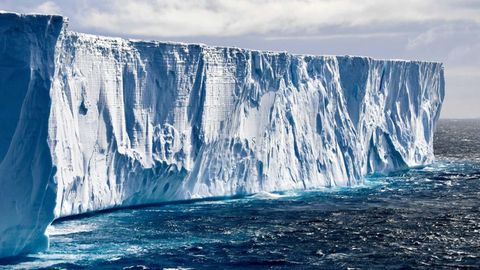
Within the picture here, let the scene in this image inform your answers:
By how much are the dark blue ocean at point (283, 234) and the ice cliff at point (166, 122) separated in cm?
114

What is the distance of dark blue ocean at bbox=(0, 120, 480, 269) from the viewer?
71.5 ft

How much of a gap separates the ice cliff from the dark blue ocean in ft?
3.73

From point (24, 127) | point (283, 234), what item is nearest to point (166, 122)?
point (283, 234)

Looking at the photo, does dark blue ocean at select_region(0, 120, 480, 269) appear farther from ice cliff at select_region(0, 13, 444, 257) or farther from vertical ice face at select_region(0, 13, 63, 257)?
vertical ice face at select_region(0, 13, 63, 257)

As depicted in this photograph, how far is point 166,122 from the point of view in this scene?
101 feet

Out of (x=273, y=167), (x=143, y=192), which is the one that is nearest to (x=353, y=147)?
(x=273, y=167)

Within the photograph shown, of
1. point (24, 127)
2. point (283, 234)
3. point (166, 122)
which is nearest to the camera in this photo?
point (24, 127)

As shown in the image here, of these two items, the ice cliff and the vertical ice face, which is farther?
the ice cliff

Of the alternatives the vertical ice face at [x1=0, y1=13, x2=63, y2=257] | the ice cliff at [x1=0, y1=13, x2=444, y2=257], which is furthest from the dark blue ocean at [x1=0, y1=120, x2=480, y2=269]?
the vertical ice face at [x1=0, y1=13, x2=63, y2=257]

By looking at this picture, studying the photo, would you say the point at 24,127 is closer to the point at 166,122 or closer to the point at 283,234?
the point at 283,234

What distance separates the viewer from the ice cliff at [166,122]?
21.6 metres

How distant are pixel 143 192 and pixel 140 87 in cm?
425

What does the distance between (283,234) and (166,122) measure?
7705 millimetres

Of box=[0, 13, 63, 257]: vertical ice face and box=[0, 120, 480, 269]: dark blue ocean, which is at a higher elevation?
box=[0, 13, 63, 257]: vertical ice face
